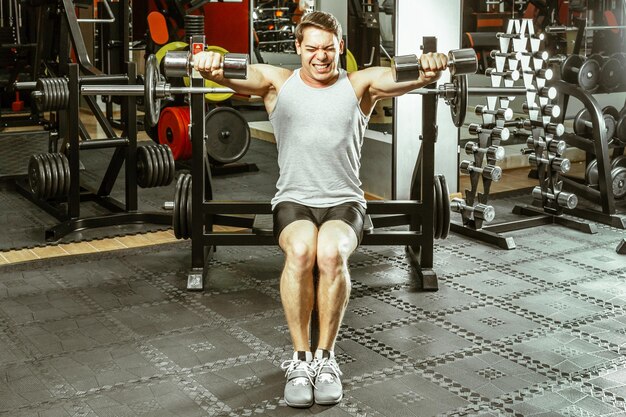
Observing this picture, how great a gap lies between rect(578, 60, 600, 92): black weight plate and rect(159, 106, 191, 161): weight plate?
8.80 feet

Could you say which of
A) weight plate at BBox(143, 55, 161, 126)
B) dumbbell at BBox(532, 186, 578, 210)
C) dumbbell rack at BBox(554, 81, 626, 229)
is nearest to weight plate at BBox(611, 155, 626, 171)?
dumbbell rack at BBox(554, 81, 626, 229)

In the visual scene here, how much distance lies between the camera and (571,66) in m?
A: 5.62

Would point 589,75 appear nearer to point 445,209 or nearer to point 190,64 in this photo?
point 445,209

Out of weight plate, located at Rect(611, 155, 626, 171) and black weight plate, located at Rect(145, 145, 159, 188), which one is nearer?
black weight plate, located at Rect(145, 145, 159, 188)

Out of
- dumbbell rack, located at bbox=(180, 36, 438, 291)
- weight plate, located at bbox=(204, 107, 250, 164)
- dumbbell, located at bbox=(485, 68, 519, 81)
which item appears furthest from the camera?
weight plate, located at bbox=(204, 107, 250, 164)

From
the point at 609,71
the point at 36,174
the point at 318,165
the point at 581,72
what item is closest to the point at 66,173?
the point at 36,174

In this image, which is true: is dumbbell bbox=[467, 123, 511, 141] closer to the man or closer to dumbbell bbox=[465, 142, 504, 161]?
dumbbell bbox=[465, 142, 504, 161]

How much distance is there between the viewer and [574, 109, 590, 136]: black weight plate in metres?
5.42

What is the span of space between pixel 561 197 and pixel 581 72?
3.29 ft

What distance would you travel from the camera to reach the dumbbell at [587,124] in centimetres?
541

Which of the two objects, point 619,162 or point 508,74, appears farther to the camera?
point 619,162

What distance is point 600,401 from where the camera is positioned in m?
2.77

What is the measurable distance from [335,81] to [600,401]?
1384mm

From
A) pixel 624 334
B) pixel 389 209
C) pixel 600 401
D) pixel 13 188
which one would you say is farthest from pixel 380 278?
pixel 13 188
